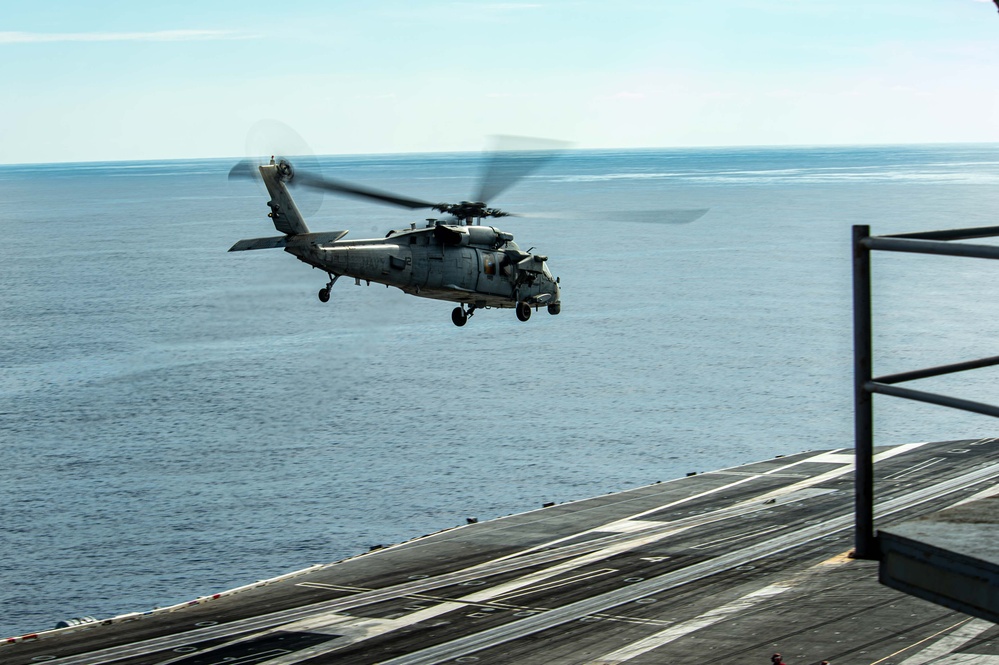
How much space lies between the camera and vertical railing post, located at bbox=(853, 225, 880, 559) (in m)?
8.59

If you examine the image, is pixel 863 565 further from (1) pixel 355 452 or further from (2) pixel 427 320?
(2) pixel 427 320

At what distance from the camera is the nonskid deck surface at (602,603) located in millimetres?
49969

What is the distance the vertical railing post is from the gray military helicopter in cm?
3184

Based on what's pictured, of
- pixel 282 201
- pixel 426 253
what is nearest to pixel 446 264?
pixel 426 253

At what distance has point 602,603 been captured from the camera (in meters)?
57.2

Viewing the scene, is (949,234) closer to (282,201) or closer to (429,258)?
(282,201)

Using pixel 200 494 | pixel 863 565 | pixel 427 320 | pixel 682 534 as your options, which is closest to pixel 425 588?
pixel 682 534

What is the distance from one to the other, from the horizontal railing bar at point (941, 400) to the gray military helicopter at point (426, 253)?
32.1 metres

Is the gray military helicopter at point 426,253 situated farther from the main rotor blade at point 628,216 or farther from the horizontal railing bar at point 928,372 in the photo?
the horizontal railing bar at point 928,372

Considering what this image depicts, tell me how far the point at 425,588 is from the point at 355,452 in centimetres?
4420

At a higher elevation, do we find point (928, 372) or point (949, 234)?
point (949, 234)

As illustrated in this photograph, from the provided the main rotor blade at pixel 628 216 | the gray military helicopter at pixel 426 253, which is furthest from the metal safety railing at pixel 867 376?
the gray military helicopter at pixel 426 253

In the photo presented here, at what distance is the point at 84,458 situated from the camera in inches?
3999

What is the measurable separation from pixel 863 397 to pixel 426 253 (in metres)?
37.6
